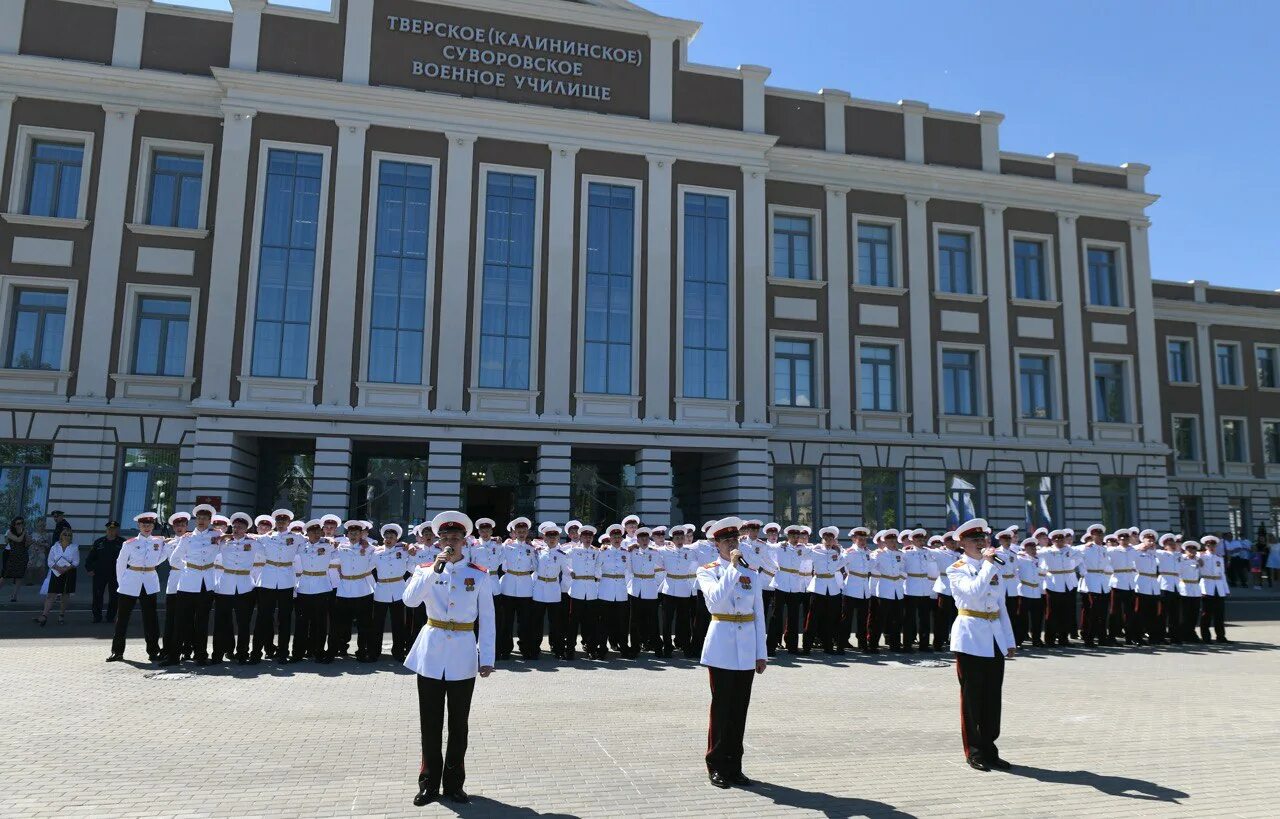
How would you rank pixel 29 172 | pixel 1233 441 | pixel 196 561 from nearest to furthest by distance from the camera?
1. pixel 196 561
2. pixel 29 172
3. pixel 1233 441

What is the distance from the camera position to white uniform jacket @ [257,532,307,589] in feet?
42.0

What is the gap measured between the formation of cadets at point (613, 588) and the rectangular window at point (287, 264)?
10.8m

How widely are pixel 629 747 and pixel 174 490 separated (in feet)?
67.3

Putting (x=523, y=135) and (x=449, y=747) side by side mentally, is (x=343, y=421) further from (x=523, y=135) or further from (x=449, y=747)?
(x=449, y=747)

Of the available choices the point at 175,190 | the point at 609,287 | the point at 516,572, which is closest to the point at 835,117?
the point at 609,287

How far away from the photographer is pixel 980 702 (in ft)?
24.7

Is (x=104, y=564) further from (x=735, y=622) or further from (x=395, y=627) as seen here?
(x=735, y=622)

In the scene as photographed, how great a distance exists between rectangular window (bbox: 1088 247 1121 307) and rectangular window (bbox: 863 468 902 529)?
10.5 metres

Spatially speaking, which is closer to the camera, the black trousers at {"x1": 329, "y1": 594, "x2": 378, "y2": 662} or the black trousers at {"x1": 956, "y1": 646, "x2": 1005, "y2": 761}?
the black trousers at {"x1": 956, "y1": 646, "x2": 1005, "y2": 761}

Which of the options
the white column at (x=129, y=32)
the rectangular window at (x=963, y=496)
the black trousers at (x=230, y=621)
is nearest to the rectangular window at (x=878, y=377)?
the rectangular window at (x=963, y=496)

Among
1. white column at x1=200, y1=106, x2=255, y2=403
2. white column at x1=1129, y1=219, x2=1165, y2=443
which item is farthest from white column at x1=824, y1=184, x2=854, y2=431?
white column at x1=200, y1=106, x2=255, y2=403

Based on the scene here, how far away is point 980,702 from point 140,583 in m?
11.1

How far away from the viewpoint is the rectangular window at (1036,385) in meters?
30.4

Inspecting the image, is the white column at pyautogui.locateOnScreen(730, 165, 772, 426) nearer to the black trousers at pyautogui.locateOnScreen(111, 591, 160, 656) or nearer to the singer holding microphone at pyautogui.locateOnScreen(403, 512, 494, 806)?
the black trousers at pyautogui.locateOnScreen(111, 591, 160, 656)
